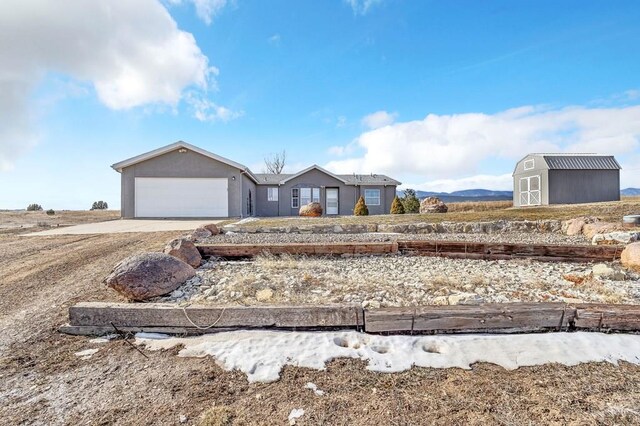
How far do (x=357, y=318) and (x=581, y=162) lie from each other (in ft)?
75.3

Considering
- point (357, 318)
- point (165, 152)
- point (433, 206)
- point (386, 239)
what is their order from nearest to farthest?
point (357, 318), point (386, 239), point (165, 152), point (433, 206)

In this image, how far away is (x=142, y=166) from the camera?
15.5 m

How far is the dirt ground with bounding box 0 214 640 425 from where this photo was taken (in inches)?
62.3

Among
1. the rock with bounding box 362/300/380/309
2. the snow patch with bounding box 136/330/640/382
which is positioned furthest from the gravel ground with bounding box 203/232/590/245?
the snow patch with bounding box 136/330/640/382

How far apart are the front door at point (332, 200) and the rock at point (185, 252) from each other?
52.1 ft

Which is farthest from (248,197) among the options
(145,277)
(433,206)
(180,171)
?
(145,277)

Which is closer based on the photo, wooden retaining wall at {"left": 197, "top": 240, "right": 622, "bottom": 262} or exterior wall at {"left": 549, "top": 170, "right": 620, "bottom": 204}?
wooden retaining wall at {"left": 197, "top": 240, "right": 622, "bottom": 262}

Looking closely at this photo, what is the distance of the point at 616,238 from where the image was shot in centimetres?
640

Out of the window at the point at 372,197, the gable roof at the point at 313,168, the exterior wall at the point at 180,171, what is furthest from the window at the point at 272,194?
the window at the point at 372,197

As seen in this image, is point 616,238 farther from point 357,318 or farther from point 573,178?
point 573,178

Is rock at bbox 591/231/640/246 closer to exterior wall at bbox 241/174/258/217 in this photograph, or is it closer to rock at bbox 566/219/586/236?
rock at bbox 566/219/586/236

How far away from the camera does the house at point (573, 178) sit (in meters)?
18.5

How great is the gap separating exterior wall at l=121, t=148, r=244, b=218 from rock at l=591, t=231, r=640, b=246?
44.9 feet

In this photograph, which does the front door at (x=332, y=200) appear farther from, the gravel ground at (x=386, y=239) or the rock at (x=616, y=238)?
the rock at (x=616, y=238)
